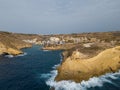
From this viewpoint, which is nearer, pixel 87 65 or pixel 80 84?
pixel 80 84

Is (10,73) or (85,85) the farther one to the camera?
(10,73)

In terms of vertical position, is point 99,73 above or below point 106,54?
below

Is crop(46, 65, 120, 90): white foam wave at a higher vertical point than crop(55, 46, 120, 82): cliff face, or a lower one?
lower

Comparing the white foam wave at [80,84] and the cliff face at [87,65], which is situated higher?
the cliff face at [87,65]

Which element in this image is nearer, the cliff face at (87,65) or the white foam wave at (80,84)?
the white foam wave at (80,84)

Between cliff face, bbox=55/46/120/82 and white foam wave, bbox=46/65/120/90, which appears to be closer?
white foam wave, bbox=46/65/120/90

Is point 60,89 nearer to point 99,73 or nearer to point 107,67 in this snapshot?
point 99,73

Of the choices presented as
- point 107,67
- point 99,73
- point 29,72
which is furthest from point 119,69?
point 29,72

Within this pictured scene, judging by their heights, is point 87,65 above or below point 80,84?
above
